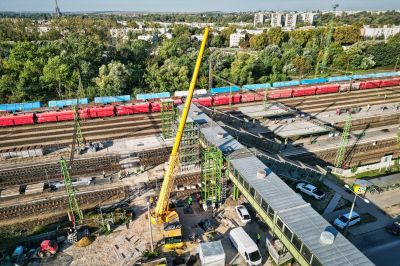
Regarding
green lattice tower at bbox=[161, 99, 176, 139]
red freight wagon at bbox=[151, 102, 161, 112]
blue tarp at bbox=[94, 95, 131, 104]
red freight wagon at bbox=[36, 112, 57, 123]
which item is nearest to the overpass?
green lattice tower at bbox=[161, 99, 176, 139]

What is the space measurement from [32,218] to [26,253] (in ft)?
20.7

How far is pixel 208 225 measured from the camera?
31656mm

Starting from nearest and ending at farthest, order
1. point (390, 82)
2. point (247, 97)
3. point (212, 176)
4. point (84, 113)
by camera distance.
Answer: point (212, 176)
point (84, 113)
point (247, 97)
point (390, 82)

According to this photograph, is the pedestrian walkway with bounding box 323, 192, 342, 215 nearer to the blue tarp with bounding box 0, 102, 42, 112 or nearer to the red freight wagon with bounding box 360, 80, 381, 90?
the red freight wagon with bounding box 360, 80, 381, 90

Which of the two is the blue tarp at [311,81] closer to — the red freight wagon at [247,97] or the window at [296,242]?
the red freight wagon at [247,97]

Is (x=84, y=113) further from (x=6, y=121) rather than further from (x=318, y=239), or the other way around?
(x=318, y=239)

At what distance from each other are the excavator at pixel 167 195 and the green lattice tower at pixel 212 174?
14.3 feet

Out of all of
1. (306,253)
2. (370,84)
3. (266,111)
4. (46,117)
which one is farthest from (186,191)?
(370,84)

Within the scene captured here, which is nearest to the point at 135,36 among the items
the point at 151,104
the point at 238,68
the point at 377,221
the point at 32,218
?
the point at 238,68

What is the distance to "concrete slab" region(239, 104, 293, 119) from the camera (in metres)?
55.9

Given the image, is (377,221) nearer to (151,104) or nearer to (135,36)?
(151,104)

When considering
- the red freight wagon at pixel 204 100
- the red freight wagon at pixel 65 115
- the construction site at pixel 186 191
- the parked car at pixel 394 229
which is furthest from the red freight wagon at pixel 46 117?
the parked car at pixel 394 229

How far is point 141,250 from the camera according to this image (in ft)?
94.2

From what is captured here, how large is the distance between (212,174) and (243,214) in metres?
5.87
